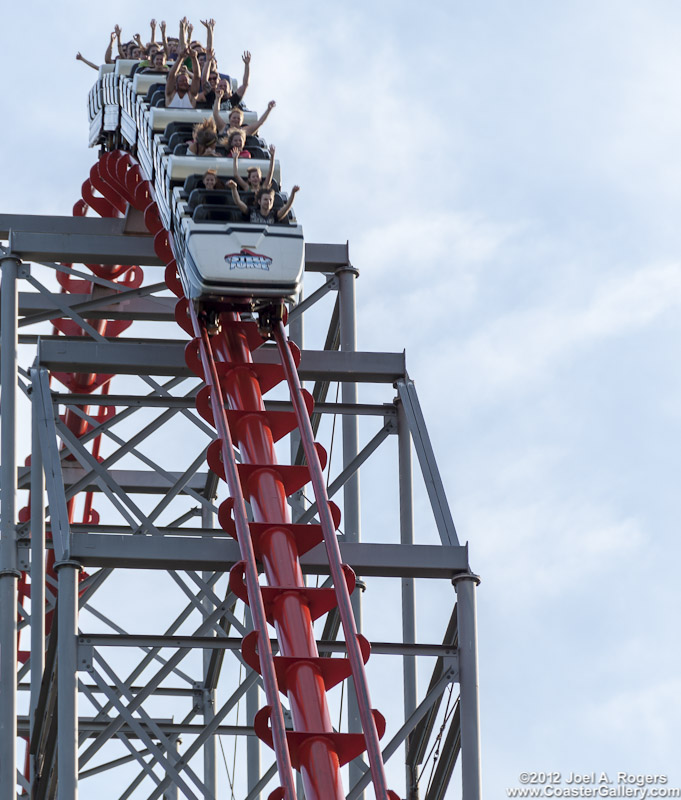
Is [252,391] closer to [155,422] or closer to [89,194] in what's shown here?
[155,422]

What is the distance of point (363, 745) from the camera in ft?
39.2

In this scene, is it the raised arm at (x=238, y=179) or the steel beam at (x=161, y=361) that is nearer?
the steel beam at (x=161, y=361)

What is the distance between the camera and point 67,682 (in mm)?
12492

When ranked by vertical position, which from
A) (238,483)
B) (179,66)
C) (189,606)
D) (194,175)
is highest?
(179,66)

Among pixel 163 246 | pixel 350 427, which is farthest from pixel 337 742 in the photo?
pixel 163 246

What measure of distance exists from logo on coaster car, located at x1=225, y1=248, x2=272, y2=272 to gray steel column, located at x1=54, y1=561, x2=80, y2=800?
275 centimetres

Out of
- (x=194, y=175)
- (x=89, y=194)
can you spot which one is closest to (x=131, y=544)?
(x=194, y=175)

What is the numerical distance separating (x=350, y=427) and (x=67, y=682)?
4884 mm

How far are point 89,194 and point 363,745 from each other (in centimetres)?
1027

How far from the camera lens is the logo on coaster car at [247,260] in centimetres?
1444

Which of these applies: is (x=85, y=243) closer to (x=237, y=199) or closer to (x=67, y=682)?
(x=237, y=199)

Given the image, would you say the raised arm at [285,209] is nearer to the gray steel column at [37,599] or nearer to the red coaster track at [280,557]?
the red coaster track at [280,557]

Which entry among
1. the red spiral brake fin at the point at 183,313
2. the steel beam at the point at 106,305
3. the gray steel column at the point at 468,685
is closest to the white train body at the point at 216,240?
the red spiral brake fin at the point at 183,313

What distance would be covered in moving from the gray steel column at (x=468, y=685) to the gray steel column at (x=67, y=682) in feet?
7.90
